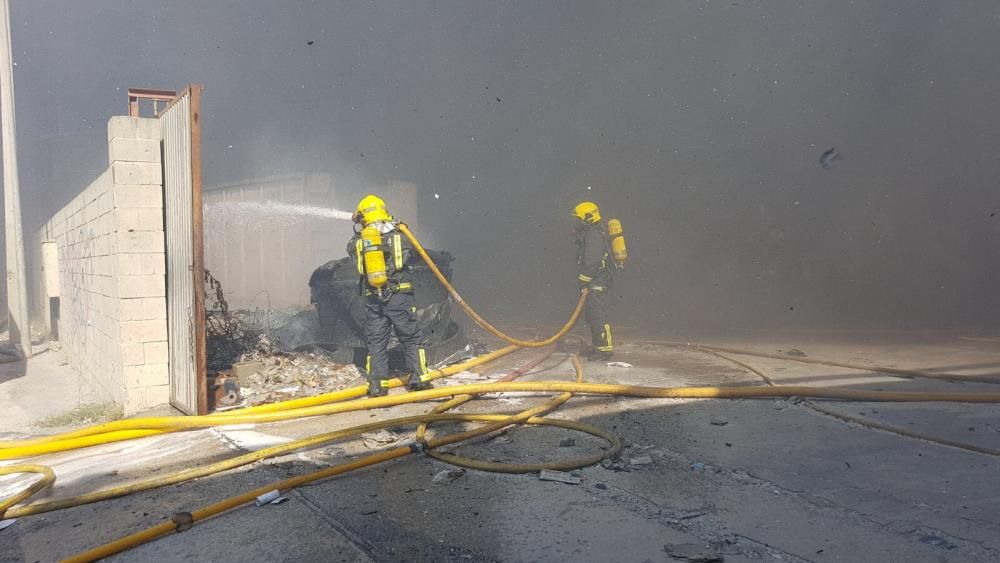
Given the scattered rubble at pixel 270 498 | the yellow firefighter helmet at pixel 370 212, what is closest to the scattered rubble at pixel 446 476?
the scattered rubble at pixel 270 498

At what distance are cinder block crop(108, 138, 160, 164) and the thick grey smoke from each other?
780 cm

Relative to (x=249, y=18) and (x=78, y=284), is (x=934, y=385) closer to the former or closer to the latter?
(x=78, y=284)

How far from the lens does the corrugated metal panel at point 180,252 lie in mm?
4812

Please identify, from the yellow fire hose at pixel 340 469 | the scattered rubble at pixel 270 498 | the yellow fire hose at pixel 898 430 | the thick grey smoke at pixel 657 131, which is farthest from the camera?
the thick grey smoke at pixel 657 131

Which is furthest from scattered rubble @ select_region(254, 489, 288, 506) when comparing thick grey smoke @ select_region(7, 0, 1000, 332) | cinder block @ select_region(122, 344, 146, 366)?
thick grey smoke @ select_region(7, 0, 1000, 332)

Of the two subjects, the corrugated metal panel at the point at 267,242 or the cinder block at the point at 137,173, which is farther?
the corrugated metal panel at the point at 267,242

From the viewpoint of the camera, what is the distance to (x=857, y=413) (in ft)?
13.3

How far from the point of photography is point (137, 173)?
530 centimetres

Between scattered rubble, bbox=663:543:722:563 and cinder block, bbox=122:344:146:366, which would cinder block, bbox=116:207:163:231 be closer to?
cinder block, bbox=122:344:146:366

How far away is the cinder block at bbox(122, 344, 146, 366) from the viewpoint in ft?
17.2

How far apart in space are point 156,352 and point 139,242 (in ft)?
3.14

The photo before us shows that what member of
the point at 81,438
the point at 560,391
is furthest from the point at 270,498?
the point at 560,391

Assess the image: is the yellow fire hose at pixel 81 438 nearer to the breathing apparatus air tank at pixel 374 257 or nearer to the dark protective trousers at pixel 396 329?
the dark protective trousers at pixel 396 329

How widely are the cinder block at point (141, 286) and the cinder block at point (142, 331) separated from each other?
9.4 inches
